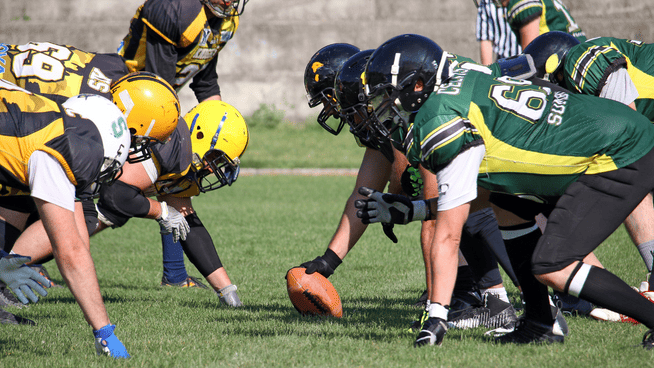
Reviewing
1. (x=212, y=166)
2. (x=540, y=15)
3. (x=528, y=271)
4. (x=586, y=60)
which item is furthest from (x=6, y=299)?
(x=540, y=15)

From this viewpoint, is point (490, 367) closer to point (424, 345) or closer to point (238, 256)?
point (424, 345)

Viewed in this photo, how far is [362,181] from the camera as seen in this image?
4621mm

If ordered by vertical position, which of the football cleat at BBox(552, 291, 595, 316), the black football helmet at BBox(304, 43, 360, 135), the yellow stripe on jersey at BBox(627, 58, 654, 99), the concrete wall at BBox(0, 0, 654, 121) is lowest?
the concrete wall at BBox(0, 0, 654, 121)

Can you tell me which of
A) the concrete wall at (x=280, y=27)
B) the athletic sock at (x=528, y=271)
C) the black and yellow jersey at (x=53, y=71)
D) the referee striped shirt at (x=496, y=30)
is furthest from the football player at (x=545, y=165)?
the concrete wall at (x=280, y=27)

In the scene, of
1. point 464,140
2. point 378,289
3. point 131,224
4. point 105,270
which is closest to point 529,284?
point 464,140

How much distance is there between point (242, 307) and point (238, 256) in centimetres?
195

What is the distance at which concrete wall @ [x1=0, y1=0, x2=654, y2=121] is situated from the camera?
670 inches

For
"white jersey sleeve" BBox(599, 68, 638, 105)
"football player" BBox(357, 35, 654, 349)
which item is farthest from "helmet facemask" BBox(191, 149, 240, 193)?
"white jersey sleeve" BBox(599, 68, 638, 105)

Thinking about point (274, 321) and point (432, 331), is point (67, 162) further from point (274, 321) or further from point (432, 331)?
point (432, 331)

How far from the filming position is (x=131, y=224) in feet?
28.7

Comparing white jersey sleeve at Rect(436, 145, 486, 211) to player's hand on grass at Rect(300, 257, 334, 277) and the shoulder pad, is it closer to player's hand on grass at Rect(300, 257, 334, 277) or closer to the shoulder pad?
the shoulder pad

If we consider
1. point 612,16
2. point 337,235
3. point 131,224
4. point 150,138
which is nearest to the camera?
point 150,138

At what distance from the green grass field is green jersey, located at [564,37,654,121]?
143 cm

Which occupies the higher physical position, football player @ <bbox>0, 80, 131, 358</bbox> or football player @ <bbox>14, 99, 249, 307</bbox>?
football player @ <bbox>0, 80, 131, 358</bbox>
